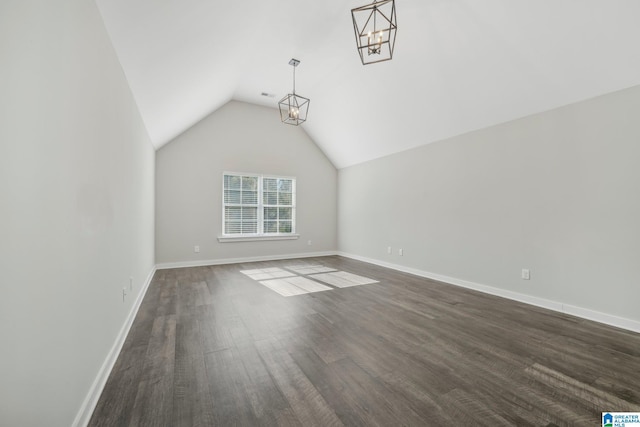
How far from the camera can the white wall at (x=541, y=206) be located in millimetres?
2744

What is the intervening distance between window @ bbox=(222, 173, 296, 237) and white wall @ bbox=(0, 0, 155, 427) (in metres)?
4.07

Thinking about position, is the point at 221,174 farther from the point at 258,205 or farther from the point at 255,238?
the point at 255,238

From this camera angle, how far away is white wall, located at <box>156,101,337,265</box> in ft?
17.8

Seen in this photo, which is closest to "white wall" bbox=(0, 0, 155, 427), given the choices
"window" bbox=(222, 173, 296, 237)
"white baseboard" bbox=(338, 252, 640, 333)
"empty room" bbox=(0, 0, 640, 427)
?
"empty room" bbox=(0, 0, 640, 427)

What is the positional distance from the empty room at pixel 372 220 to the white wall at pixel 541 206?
0.07 ft

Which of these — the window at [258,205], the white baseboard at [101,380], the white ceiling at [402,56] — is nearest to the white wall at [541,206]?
the white ceiling at [402,56]

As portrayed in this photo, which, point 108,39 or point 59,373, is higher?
point 108,39

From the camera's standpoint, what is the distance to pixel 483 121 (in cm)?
389

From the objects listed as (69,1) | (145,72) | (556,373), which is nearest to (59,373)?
(69,1)

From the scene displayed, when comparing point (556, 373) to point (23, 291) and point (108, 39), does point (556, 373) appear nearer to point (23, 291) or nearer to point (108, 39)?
point (23, 291)

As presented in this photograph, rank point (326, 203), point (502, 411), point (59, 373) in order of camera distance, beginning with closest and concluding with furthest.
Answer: point (59, 373) → point (502, 411) → point (326, 203)

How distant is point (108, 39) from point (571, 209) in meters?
4.52

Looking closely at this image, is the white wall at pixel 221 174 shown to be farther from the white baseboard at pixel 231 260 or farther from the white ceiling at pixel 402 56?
the white ceiling at pixel 402 56

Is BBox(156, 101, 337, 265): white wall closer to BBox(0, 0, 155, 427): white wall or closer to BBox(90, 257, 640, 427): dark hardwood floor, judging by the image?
BBox(90, 257, 640, 427): dark hardwood floor
